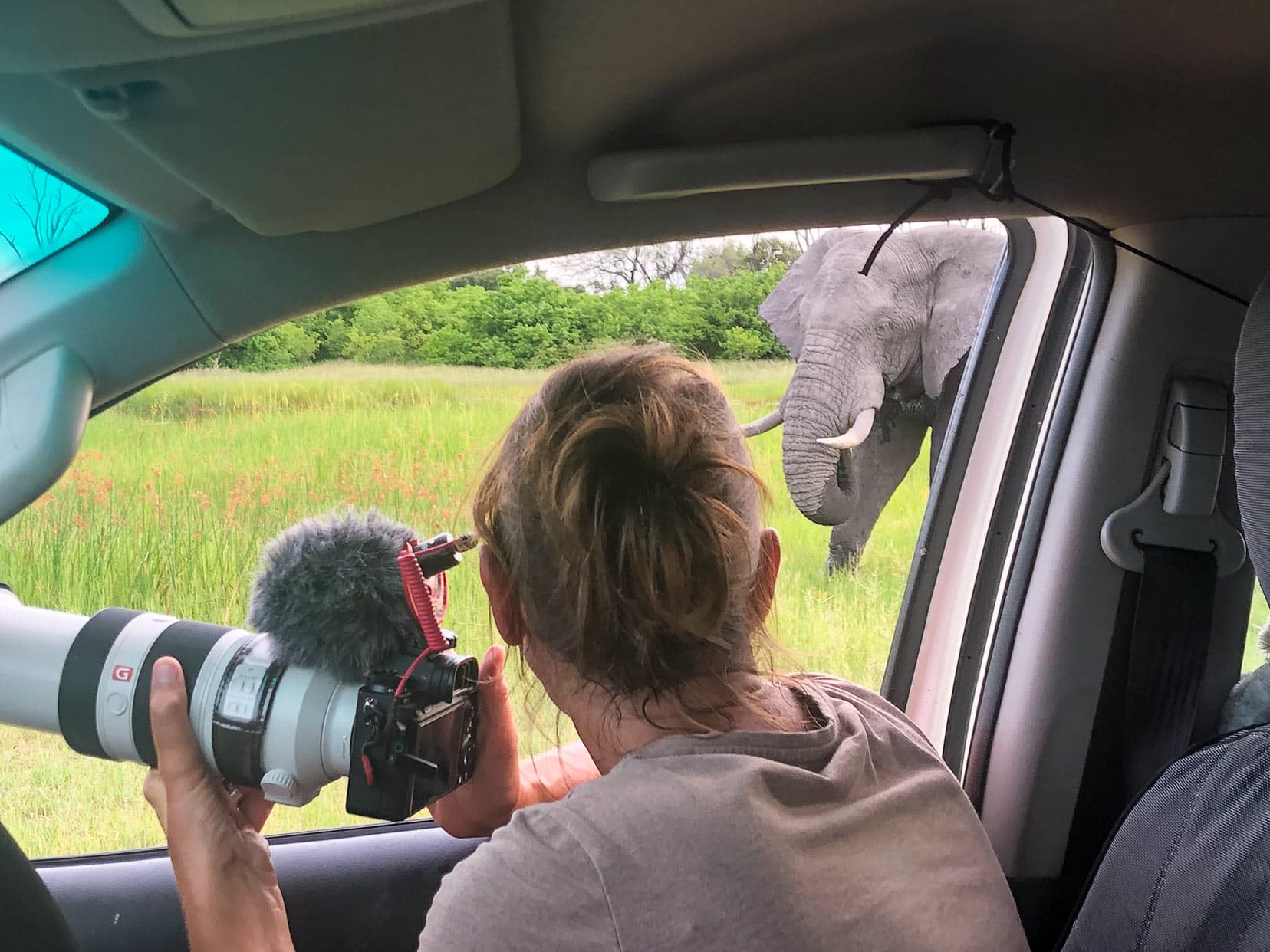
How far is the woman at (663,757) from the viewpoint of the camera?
2.44ft

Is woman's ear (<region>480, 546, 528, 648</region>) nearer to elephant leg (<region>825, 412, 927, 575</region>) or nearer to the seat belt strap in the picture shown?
elephant leg (<region>825, 412, 927, 575</region>)

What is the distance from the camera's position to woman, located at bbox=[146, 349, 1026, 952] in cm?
74

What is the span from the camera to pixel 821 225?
136cm

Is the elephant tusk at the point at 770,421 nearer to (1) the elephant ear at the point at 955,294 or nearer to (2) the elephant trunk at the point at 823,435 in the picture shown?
(2) the elephant trunk at the point at 823,435

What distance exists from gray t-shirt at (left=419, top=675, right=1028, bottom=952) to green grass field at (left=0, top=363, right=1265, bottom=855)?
1.36 feet

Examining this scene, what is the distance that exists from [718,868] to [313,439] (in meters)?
0.84

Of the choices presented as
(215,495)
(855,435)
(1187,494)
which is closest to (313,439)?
(215,495)

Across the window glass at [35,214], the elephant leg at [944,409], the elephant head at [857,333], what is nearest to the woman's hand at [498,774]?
the elephant head at [857,333]

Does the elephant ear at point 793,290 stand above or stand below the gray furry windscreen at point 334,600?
above

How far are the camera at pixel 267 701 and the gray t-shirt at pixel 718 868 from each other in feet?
0.58

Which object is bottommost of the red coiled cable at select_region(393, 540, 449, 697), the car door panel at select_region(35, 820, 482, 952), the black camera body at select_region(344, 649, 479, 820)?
the car door panel at select_region(35, 820, 482, 952)

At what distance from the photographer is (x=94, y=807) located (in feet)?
4.63

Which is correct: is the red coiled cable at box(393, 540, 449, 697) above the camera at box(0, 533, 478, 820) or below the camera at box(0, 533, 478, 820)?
above

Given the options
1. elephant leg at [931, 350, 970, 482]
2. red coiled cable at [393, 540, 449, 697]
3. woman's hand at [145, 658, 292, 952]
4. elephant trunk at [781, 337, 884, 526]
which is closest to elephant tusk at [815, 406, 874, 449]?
elephant trunk at [781, 337, 884, 526]
